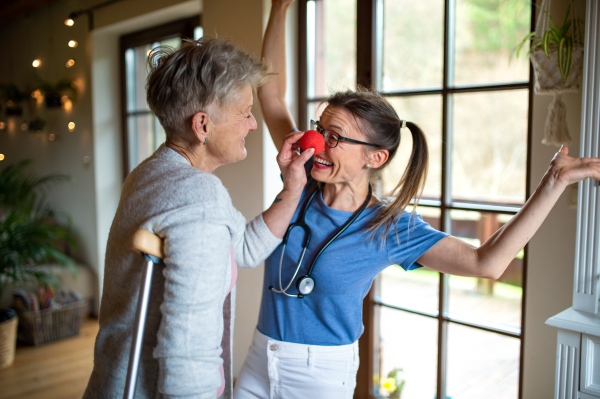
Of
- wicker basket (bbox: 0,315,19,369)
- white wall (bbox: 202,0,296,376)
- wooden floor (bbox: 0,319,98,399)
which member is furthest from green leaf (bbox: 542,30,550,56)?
wicker basket (bbox: 0,315,19,369)

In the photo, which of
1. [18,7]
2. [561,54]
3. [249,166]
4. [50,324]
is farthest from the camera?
[18,7]

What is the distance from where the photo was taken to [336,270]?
1407 millimetres

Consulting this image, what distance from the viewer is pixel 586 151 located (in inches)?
55.1

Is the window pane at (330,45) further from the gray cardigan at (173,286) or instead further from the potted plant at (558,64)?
the gray cardigan at (173,286)

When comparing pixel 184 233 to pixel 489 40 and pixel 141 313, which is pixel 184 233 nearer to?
pixel 141 313

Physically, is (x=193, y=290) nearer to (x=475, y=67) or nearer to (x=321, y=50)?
(x=475, y=67)

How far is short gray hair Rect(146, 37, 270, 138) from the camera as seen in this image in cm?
113

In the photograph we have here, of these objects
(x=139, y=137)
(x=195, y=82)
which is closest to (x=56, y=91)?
(x=139, y=137)

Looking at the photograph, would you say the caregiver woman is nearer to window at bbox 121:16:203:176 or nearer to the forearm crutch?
the forearm crutch

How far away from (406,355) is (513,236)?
1434 mm

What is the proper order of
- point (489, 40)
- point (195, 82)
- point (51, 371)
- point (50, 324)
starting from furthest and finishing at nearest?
point (50, 324) < point (51, 371) < point (489, 40) < point (195, 82)

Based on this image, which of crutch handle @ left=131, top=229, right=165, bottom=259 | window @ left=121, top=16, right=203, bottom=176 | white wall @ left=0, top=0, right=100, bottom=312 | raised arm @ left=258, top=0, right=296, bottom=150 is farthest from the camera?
white wall @ left=0, top=0, right=100, bottom=312

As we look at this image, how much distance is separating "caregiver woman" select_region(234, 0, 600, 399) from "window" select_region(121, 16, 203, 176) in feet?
9.37

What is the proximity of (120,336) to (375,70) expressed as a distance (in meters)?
1.83
